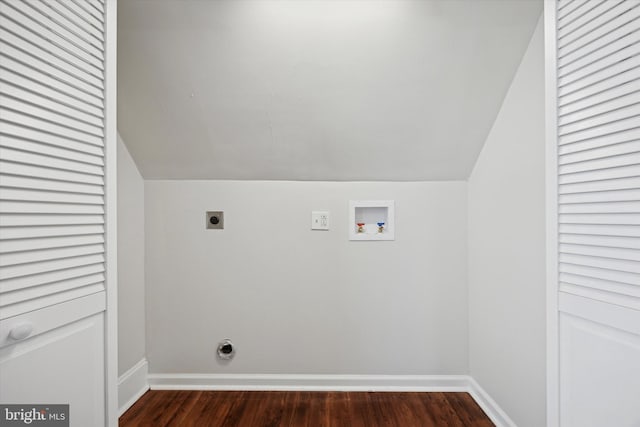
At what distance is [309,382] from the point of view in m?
2.06

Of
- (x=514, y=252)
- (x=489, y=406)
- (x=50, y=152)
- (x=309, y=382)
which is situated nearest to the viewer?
(x=50, y=152)

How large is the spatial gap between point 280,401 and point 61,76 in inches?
71.3

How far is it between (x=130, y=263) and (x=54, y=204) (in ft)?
3.64

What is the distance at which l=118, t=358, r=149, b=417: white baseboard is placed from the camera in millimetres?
1822

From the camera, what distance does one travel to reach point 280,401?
6.33 ft

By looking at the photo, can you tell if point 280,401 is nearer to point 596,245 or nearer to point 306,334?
point 306,334

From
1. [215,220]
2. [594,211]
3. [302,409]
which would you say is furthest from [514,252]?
[215,220]

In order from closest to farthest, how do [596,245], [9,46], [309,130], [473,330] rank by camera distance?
[9,46], [596,245], [309,130], [473,330]

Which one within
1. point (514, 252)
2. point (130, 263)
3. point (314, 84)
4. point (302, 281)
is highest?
point (314, 84)

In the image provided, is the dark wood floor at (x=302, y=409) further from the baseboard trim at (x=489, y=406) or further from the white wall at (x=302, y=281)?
the white wall at (x=302, y=281)

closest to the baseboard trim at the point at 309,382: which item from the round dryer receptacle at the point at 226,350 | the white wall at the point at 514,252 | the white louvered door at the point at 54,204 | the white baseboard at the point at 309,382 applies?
the white baseboard at the point at 309,382

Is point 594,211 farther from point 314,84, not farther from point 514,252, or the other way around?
point 314,84

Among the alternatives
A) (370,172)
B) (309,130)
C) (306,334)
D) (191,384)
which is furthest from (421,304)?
(191,384)

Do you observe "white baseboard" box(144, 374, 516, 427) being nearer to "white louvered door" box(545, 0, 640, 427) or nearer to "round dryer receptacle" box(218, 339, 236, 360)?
"round dryer receptacle" box(218, 339, 236, 360)
